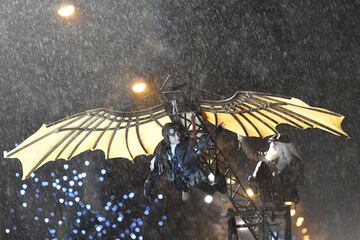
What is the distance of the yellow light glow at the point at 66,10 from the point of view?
11.5 meters

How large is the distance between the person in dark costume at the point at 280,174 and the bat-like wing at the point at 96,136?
1.29 metres

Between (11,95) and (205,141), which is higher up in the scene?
(11,95)

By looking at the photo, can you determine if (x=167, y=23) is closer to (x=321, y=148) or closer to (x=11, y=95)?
(x=11, y=95)

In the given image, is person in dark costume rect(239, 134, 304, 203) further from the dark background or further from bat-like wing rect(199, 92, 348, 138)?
the dark background

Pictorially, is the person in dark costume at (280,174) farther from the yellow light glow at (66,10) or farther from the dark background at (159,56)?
the yellow light glow at (66,10)

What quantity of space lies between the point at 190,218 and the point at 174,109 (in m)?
5.97

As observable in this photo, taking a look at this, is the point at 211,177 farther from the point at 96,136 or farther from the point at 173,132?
the point at 96,136

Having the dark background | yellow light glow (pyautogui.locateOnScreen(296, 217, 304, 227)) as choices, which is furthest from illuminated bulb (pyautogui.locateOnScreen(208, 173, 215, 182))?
yellow light glow (pyautogui.locateOnScreen(296, 217, 304, 227))

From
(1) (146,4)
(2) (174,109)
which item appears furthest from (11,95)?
(2) (174,109)

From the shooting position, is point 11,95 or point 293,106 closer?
point 293,106

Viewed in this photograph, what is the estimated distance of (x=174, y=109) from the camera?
8336 millimetres

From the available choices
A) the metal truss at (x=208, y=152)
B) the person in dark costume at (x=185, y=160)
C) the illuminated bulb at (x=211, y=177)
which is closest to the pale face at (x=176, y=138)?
the person in dark costume at (x=185, y=160)

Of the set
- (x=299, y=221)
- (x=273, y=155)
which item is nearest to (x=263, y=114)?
(x=273, y=155)

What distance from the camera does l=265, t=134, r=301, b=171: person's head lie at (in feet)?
28.8
